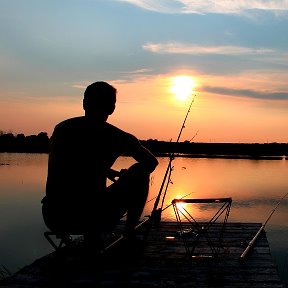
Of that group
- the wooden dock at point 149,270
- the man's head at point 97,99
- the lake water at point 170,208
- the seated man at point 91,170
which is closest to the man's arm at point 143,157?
the seated man at point 91,170

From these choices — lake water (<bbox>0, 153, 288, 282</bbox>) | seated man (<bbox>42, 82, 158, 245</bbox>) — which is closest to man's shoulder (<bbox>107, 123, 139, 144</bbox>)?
seated man (<bbox>42, 82, 158, 245</bbox>)

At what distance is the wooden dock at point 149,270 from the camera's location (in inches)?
175

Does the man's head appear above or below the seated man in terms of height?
above

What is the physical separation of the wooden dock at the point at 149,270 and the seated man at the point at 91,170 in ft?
1.79

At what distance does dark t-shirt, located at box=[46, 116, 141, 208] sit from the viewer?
4.12 m

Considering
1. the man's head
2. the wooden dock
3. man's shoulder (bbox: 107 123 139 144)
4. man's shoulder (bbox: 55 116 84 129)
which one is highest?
the man's head

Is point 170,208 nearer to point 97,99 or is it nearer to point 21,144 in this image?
point 97,99

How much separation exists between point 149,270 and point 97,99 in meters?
1.98

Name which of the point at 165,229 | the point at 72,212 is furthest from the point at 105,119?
the point at 165,229

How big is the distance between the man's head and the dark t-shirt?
0.40 feet

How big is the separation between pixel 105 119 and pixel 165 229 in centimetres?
433

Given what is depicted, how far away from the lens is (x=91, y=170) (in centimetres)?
421

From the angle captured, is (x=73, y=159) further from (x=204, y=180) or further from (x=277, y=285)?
(x=204, y=180)

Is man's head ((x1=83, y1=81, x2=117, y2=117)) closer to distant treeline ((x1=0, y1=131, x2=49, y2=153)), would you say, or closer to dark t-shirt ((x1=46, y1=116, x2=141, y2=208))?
dark t-shirt ((x1=46, y1=116, x2=141, y2=208))
